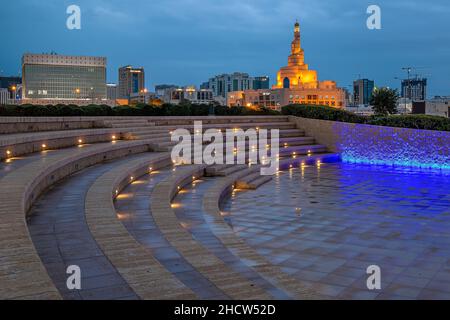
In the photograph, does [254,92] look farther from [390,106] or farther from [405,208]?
[405,208]

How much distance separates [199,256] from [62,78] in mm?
148039

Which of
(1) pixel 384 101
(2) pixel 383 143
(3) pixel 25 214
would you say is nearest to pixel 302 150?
(2) pixel 383 143

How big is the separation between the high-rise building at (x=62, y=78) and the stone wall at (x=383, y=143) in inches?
4718

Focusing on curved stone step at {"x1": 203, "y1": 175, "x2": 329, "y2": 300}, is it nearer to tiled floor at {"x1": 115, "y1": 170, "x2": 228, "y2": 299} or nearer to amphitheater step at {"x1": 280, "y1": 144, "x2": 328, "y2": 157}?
tiled floor at {"x1": 115, "y1": 170, "x2": 228, "y2": 299}

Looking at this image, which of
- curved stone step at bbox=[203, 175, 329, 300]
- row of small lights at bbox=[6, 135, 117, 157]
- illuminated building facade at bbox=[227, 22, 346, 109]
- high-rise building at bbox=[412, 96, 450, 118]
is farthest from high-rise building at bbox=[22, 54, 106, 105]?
curved stone step at bbox=[203, 175, 329, 300]

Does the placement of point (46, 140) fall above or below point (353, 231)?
above

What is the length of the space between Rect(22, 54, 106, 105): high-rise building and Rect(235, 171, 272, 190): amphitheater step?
5029 inches

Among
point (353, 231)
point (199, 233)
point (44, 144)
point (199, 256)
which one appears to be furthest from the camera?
point (44, 144)

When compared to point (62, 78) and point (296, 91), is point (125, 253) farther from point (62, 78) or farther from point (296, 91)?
point (62, 78)

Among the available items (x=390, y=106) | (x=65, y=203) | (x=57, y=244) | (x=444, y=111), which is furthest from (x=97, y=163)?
(x=444, y=111)

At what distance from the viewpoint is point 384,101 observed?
34531mm

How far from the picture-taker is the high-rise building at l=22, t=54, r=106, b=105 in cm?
13950

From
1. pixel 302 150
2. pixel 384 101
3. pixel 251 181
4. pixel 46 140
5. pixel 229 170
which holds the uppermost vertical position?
pixel 384 101

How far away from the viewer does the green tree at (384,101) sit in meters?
34.6
